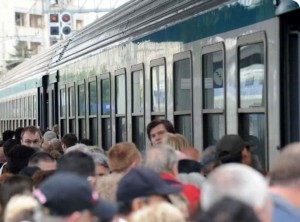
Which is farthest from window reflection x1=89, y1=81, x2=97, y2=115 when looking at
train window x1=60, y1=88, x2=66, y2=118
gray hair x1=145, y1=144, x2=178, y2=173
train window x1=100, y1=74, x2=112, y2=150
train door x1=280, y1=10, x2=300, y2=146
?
Result: gray hair x1=145, y1=144, x2=178, y2=173

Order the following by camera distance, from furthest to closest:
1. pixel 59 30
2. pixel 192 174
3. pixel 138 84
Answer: pixel 59 30
pixel 138 84
pixel 192 174

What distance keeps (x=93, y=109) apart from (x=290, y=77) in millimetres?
8360

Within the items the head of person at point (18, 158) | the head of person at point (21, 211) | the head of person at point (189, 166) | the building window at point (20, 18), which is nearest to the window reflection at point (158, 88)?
the head of person at point (18, 158)

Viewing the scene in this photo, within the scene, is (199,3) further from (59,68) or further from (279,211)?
(59,68)

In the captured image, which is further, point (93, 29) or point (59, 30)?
point (59, 30)

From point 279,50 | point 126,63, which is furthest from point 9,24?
point 279,50

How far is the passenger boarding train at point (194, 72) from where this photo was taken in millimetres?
6898

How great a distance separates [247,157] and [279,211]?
104 inches

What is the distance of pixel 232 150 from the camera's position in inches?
257

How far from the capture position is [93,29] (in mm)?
16047

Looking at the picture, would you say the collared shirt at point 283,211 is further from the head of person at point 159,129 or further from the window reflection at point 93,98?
the window reflection at point 93,98

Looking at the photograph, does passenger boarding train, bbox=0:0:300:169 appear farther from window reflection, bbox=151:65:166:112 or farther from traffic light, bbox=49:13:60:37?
traffic light, bbox=49:13:60:37

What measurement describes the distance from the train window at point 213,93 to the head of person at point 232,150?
5.63ft

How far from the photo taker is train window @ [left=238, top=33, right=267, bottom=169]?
7266mm
